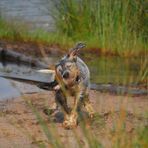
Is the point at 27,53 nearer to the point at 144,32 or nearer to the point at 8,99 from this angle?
the point at 144,32

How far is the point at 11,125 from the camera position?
750 centimetres

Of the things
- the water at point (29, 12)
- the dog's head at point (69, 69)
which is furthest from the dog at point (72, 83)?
the water at point (29, 12)

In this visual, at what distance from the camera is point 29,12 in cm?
2050

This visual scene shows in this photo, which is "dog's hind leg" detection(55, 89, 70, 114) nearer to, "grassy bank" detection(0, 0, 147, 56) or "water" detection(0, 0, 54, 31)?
"grassy bank" detection(0, 0, 147, 56)

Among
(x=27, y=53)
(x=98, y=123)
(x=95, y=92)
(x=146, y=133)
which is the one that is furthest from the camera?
(x=27, y=53)

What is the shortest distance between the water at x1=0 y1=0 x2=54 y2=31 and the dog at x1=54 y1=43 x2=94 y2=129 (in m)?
9.45

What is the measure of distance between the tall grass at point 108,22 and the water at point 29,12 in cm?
215

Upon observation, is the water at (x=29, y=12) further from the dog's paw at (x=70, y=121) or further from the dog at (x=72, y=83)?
the dog's paw at (x=70, y=121)

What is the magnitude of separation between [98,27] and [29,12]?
656cm

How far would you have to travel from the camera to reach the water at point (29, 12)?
1797 cm

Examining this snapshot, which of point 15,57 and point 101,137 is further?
point 15,57

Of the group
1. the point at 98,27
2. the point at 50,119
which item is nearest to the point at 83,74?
the point at 50,119

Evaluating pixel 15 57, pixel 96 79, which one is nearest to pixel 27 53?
pixel 15 57

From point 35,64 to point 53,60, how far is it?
61 centimetres
